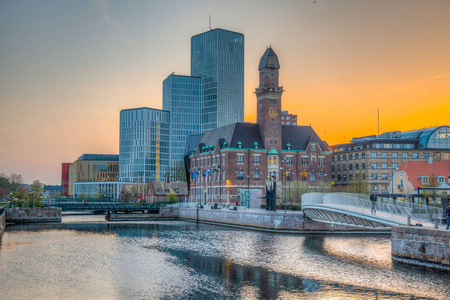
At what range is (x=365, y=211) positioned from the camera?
45.1 meters

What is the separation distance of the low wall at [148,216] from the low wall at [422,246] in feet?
237

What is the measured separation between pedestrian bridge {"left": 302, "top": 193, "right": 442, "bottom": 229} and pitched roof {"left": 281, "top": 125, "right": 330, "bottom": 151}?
56.9 m

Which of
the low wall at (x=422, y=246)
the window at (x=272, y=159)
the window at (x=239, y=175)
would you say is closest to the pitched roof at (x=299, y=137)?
the window at (x=272, y=159)

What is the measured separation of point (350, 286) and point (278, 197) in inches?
2413

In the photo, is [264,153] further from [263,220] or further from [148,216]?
[263,220]

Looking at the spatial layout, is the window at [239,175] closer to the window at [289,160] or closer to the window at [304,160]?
the window at [289,160]

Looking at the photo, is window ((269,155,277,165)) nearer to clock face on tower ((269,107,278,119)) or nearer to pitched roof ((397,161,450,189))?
clock face on tower ((269,107,278,119))

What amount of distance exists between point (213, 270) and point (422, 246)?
53.6 feet

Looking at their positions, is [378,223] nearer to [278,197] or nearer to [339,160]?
[278,197]

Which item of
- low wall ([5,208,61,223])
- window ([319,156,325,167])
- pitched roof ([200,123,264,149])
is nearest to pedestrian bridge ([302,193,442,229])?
pitched roof ([200,123,264,149])

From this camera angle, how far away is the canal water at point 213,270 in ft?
101

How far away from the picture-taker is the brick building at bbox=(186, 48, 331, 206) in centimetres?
10728

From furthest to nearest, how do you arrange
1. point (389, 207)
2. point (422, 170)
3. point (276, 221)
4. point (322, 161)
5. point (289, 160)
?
1. point (322, 161)
2. point (289, 160)
3. point (422, 170)
4. point (276, 221)
5. point (389, 207)

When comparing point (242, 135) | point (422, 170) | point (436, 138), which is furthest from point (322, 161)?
point (436, 138)
